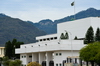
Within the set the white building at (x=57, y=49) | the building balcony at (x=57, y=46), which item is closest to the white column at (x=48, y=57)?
the white building at (x=57, y=49)

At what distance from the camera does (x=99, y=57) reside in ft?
153

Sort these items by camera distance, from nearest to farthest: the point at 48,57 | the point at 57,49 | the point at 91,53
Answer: the point at 91,53
the point at 57,49
the point at 48,57

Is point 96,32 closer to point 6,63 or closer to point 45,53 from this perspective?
point 45,53

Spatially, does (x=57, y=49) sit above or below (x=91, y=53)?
above

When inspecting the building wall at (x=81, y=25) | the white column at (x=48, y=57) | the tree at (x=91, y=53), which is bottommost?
the white column at (x=48, y=57)

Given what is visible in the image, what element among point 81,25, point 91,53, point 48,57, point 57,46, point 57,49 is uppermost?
point 81,25

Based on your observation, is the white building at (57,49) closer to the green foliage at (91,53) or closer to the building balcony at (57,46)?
the building balcony at (57,46)

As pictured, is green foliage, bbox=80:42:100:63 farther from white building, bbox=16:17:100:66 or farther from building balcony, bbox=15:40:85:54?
building balcony, bbox=15:40:85:54

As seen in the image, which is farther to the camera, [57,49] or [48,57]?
[48,57]

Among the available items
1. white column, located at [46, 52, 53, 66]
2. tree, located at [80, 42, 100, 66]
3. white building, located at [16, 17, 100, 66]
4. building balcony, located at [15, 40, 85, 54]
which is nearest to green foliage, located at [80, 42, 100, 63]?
tree, located at [80, 42, 100, 66]

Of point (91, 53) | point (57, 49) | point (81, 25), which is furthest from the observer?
point (81, 25)

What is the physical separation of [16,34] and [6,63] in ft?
420

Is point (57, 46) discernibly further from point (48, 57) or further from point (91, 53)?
point (91, 53)

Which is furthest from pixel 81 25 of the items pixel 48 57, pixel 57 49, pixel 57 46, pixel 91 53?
pixel 91 53
